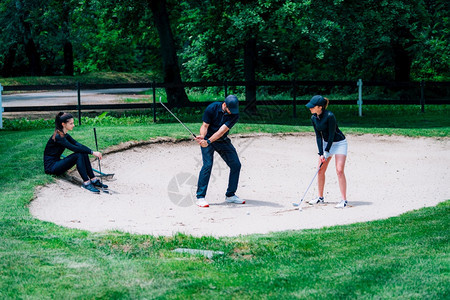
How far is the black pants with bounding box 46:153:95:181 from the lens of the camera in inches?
455

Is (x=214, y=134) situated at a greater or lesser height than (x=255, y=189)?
greater

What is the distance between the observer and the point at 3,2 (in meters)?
36.4

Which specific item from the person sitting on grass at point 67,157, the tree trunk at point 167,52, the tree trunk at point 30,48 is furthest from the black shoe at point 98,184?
the tree trunk at point 30,48

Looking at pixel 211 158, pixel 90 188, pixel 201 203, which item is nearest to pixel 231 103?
pixel 211 158

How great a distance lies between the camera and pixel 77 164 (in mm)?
11602

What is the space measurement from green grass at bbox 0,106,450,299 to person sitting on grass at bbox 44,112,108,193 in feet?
5.29

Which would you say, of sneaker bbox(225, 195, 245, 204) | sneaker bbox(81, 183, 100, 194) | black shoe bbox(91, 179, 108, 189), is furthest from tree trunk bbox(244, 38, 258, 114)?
sneaker bbox(81, 183, 100, 194)

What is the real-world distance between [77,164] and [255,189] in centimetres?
375

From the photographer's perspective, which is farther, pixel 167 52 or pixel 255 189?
pixel 167 52

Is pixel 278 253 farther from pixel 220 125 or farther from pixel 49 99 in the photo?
pixel 49 99

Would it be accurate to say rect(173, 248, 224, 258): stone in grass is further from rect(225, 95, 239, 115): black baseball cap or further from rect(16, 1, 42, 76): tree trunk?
rect(16, 1, 42, 76): tree trunk

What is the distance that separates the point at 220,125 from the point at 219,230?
7.69 ft

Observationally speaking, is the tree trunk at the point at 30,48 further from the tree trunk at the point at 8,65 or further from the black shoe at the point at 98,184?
the black shoe at the point at 98,184

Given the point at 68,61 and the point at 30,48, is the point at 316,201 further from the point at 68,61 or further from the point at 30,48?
the point at 68,61
